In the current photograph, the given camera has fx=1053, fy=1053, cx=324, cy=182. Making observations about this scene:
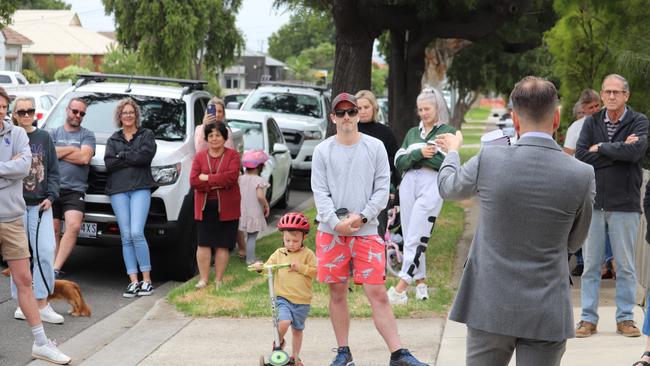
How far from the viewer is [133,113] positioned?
10320mm

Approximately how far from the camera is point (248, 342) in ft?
26.6

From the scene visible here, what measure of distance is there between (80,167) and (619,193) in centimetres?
510

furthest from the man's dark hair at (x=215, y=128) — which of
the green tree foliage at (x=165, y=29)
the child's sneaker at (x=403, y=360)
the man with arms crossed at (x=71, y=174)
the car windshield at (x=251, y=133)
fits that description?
the green tree foliage at (x=165, y=29)

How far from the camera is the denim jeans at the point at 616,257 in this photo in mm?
7863

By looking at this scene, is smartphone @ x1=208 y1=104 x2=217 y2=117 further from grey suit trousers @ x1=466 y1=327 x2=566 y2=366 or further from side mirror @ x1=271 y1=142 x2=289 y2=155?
grey suit trousers @ x1=466 y1=327 x2=566 y2=366

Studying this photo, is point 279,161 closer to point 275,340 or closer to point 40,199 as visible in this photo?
point 40,199

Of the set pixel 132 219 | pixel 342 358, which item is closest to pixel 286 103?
pixel 132 219

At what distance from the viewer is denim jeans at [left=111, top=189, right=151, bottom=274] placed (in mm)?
10133

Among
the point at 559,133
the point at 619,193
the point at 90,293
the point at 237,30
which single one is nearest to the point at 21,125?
the point at 90,293

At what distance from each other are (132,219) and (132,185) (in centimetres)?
33

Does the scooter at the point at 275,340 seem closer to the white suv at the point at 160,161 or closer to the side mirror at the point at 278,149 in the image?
the white suv at the point at 160,161

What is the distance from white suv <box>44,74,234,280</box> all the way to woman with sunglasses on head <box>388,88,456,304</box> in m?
2.51

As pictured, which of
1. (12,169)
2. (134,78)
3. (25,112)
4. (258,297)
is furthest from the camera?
(134,78)

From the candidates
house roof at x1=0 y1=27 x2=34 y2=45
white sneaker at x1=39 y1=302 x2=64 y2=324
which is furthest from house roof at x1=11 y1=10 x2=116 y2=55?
white sneaker at x1=39 y1=302 x2=64 y2=324
